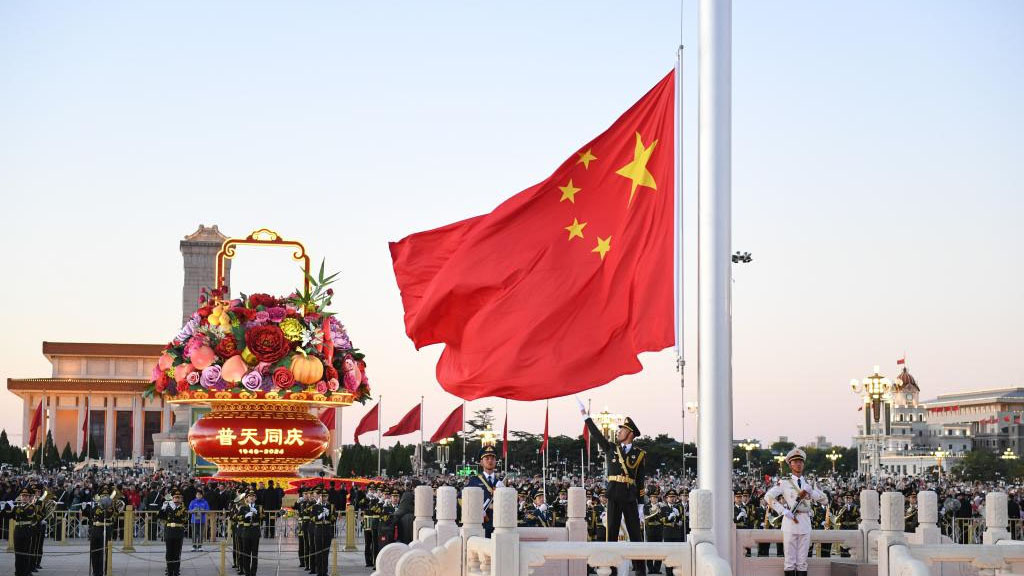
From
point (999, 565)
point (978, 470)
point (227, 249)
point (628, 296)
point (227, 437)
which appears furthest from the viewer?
point (978, 470)

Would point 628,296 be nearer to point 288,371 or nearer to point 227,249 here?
point 288,371

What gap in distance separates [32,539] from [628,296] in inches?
633

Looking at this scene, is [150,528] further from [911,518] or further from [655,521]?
[911,518]

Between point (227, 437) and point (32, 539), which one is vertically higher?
point (227, 437)

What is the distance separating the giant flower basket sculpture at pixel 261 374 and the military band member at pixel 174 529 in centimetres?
922

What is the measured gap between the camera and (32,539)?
2302 centimetres

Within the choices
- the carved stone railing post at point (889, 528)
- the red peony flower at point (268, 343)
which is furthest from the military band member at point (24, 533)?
the carved stone railing post at point (889, 528)

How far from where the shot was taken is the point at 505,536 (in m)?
9.60

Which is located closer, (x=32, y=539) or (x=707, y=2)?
(x=707, y=2)

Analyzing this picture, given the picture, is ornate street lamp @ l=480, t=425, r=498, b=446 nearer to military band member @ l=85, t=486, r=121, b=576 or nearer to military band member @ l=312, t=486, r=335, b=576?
Result: military band member @ l=312, t=486, r=335, b=576

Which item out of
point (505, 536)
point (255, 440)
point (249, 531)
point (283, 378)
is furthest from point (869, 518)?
point (249, 531)

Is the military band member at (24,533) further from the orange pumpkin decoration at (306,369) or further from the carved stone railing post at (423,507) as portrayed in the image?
the orange pumpkin decoration at (306,369)

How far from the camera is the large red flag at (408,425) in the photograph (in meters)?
32.9

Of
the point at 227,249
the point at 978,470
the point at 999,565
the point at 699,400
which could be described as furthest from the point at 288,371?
the point at 978,470
